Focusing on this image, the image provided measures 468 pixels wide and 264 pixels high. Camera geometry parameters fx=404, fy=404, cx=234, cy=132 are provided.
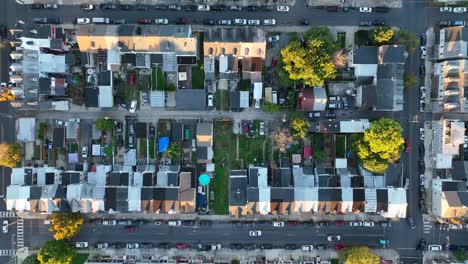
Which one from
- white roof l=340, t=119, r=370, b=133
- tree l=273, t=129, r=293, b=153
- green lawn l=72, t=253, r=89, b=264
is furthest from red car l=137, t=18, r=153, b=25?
green lawn l=72, t=253, r=89, b=264

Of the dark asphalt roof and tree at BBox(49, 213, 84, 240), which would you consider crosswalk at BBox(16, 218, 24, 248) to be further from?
the dark asphalt roof

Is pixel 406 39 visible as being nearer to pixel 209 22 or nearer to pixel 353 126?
pixel 353 126

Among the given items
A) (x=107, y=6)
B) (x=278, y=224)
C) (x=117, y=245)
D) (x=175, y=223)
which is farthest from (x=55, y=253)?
(x=107, y=6)

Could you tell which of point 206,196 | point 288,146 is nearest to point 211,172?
point 206,196

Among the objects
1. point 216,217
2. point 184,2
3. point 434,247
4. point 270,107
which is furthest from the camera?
point 216,217

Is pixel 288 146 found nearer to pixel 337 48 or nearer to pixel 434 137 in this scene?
pixel 337 48

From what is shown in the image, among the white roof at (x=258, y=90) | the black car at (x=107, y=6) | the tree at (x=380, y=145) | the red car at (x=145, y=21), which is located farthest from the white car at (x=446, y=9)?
the black car at (x=107, y=6)
